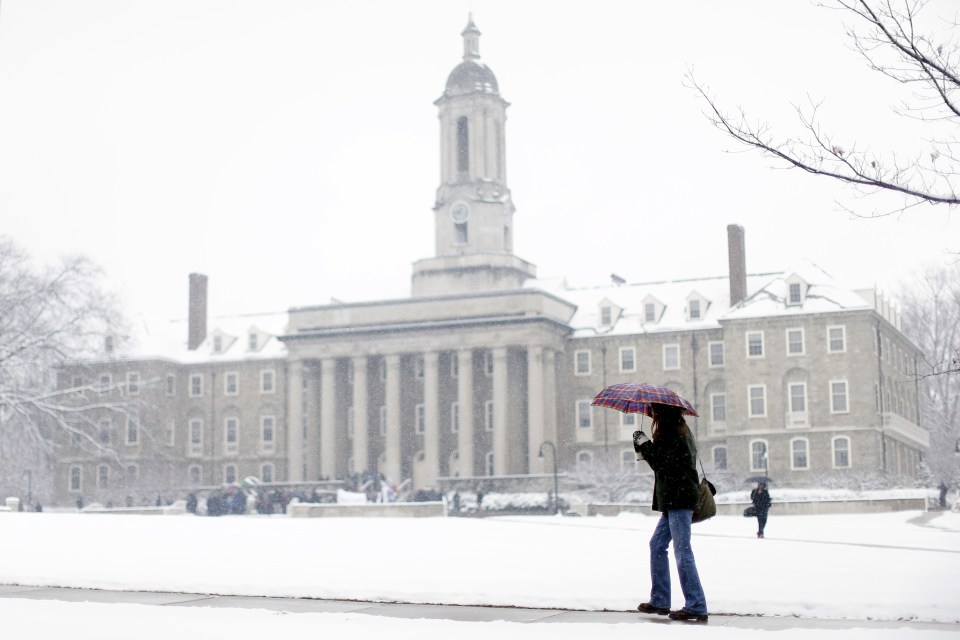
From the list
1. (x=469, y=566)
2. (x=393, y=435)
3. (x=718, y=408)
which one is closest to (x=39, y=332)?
(x=393, y=435)

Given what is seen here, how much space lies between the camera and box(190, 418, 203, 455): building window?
309 feet

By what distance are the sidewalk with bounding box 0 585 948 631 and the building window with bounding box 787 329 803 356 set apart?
63.8 m

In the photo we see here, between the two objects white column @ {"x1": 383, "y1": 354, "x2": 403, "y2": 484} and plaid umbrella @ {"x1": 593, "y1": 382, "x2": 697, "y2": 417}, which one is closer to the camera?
plaid umbrella @ {"x1": 593, "y1": 382, "x2": 697, "y2": 417}

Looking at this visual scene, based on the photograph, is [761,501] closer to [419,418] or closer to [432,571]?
[432,571]

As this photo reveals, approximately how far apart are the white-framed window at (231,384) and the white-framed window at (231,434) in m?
1.90

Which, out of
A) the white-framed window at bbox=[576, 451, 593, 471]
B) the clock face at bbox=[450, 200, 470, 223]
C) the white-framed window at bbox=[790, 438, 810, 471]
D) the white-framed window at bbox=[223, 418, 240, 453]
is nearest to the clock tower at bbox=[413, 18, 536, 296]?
the clock face at bbox=[450, 200, 470, 223]

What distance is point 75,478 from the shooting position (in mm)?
92500

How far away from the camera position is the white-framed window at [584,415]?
3255 inches

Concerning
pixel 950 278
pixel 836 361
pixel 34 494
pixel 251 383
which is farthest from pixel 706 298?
pixel 34 494

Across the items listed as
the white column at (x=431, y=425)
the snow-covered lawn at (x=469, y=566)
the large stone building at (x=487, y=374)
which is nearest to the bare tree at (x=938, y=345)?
the large stone building at (x=487, y=374)

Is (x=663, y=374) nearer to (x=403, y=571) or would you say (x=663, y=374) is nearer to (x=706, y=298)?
(x=706, y=298)

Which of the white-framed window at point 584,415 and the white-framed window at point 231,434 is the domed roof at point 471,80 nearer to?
the white-framed window at point 584,415

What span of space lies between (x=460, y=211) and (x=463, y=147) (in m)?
4.42

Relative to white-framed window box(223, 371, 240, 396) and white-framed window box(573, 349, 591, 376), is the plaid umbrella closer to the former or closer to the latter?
white-framed window box(573, 349, 591, 376)
